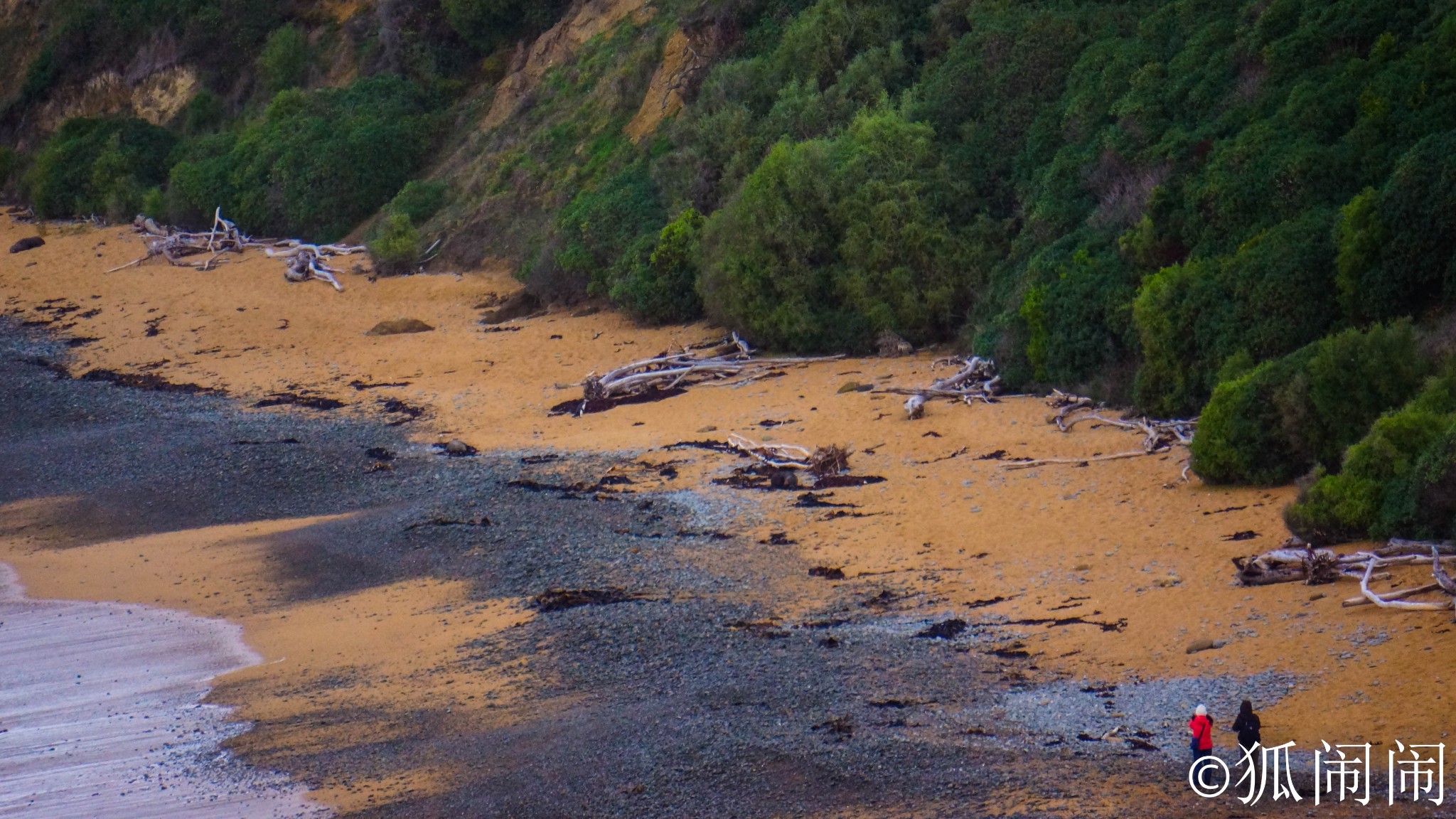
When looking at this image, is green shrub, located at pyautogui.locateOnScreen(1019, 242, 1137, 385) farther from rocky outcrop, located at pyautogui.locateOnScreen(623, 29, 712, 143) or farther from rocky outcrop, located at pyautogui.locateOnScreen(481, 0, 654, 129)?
rocky outcrop, located at pyautogui.locateOnScreen(481, 0, 654, 129)

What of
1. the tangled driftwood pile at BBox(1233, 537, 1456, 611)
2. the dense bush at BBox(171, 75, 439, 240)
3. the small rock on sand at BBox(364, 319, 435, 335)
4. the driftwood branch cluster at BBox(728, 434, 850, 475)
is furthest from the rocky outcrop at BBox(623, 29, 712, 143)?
the tangled driftwood pile at BBox(1233, 537, 1456, 611)

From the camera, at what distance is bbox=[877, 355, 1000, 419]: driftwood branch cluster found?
721 inches

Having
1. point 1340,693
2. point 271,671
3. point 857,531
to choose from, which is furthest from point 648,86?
point 1340,693

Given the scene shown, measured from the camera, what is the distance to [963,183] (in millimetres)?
22219

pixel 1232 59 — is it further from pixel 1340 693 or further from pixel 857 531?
pixel 1340 693

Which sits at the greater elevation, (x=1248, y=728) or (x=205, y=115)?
(x=205, y=115)

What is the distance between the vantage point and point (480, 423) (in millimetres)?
21141

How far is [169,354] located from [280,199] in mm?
8256

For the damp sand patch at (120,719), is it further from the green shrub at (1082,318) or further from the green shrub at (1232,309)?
the green shrub at (1082,318)

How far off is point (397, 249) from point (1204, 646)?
23.1 meters

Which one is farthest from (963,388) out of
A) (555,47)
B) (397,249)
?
(555,47)

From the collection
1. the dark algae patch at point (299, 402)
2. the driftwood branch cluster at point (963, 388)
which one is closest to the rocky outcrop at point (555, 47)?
the dark algae patch at point (299, 402)

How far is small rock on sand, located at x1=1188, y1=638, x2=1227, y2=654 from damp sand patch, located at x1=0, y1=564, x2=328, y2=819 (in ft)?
18.6

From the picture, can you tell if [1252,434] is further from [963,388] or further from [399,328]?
[399,328]
